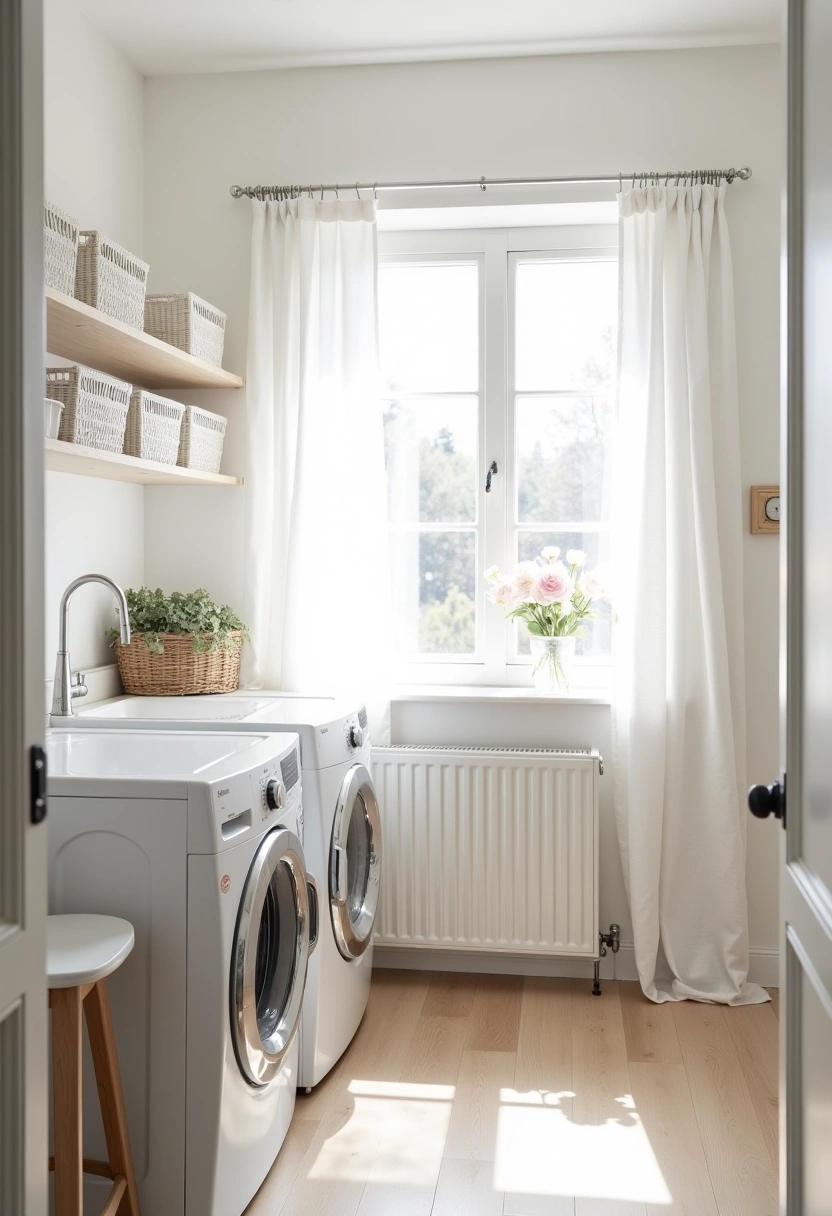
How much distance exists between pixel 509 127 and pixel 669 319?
2.51ft

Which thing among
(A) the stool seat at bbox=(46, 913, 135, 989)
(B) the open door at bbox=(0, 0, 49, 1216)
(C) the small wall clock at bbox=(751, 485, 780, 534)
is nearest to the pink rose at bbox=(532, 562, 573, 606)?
(C) the small wall clock at bbox=(751, 485, 780, 534)

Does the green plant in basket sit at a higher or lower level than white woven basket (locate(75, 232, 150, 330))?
lower

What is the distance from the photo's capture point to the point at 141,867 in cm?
184

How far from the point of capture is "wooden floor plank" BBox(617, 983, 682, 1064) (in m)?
2.65

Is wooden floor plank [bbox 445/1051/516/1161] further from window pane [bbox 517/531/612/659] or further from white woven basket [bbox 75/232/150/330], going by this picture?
white woven basket [bbox 75/232/150/330]

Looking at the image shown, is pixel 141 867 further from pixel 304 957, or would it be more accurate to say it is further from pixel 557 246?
pixel 557 246

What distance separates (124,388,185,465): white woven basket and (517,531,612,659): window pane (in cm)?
115

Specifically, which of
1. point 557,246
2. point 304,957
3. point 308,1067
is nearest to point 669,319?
point 557,246

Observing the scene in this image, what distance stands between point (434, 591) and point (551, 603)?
18.7 inches

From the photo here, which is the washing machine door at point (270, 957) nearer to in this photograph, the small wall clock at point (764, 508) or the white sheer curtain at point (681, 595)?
the white sheer curtain at point (681, 595)

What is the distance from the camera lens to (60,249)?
89.9 inches

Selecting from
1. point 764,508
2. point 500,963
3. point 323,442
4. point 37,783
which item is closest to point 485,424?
point 323,442

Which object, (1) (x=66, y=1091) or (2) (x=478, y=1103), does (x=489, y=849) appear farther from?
(1) (x=66, y=1091)

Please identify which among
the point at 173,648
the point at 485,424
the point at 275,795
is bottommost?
the point at 275,795
